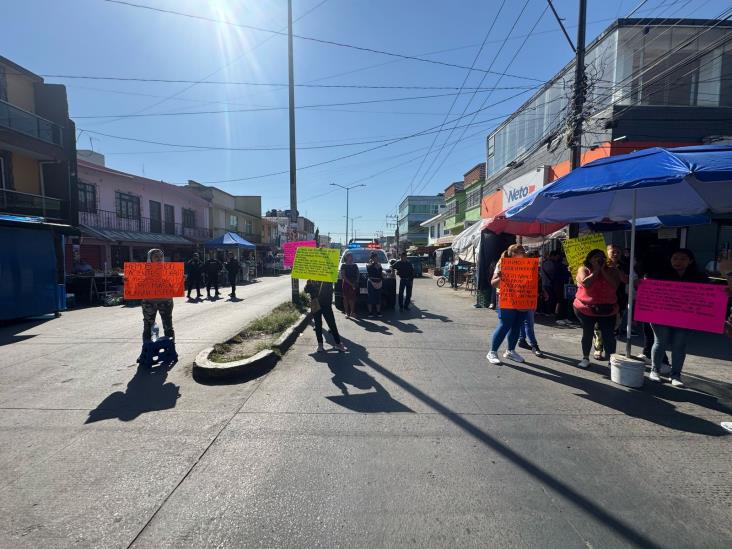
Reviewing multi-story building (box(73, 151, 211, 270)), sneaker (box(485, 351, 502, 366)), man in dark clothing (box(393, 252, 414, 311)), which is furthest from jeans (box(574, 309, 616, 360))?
multi-story building (box(73, 151, 211, 270))

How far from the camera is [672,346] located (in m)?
4.81

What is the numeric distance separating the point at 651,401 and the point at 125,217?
1095 inches

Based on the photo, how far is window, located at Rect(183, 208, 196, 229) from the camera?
32.1m

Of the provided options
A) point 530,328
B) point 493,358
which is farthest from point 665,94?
point 493,358

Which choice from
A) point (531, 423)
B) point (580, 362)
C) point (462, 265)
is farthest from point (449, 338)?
point (462, 265)

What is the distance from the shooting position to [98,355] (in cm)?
641

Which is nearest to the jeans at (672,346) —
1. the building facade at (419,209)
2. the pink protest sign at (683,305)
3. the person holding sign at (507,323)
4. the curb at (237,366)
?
the pink protest sign at (683,305)

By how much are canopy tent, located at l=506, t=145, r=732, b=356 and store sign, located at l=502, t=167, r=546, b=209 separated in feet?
20.5

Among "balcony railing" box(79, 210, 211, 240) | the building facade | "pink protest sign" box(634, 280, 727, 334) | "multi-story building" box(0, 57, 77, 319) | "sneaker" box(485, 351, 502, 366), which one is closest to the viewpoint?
"pink protest sign" box(634, 280, 727, 334)

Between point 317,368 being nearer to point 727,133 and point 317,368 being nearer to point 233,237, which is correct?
point 727,133

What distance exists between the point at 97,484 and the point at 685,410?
5599 mm

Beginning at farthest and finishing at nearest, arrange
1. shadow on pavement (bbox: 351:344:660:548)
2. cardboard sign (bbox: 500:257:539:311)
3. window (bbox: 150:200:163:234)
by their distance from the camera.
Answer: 1. window (bbox: 150:200:163:234)
2. cardboard sign (bbox: 500:257:539:311)
3. shadow on pavement (bbox: 351:344:660:548)

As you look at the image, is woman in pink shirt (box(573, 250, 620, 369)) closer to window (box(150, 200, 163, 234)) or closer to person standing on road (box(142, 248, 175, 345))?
person standing on road (box(142, 248, 175, 345))

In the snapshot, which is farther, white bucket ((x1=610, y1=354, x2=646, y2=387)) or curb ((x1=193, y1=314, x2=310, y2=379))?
curb ((x1=193, y1=314, x2=310, y2=379))
